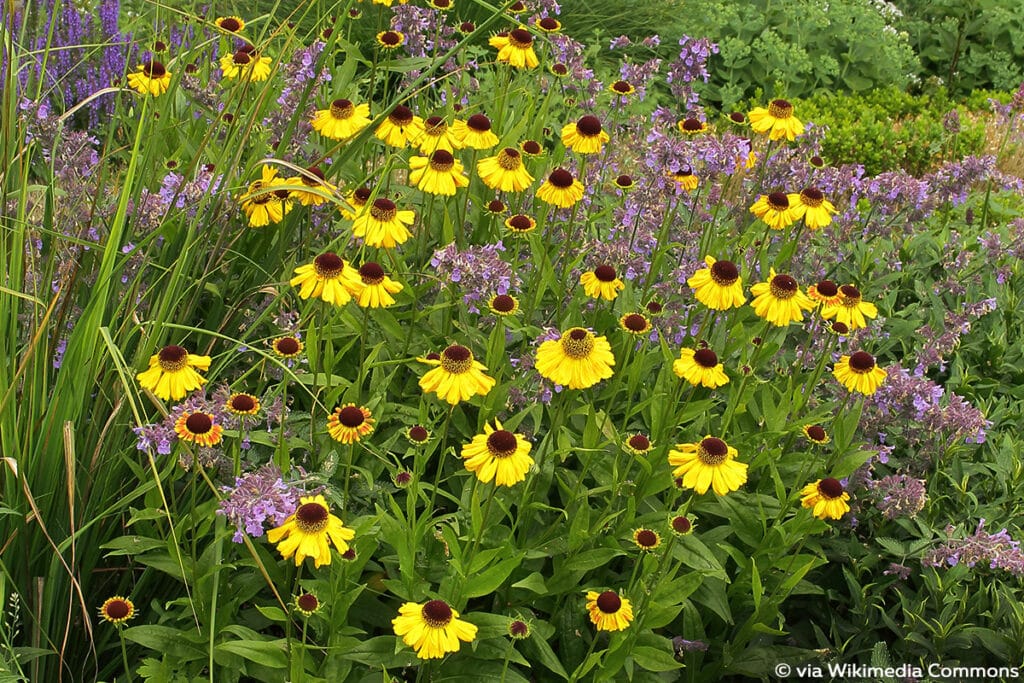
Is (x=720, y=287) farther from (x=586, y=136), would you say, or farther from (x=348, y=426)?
(x=348, y=426)

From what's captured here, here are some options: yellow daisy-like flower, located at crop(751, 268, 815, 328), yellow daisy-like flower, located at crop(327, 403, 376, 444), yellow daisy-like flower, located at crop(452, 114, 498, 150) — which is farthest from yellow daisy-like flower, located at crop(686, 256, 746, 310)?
yellow daisy-like flower, located at crop(327, 403, 376, 444)

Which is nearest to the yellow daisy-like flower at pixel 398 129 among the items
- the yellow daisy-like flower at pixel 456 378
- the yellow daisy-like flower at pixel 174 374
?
the yellow daisy-like flower at pixel 456 378

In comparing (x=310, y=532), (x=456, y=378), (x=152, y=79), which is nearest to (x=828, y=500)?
(x=456, y=378)

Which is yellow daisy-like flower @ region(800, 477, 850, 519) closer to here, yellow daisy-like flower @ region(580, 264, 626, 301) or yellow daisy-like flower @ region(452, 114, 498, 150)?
yellow daisy-like flower @ region(580, 264, 626, 301)

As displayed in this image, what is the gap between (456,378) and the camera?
201 cm

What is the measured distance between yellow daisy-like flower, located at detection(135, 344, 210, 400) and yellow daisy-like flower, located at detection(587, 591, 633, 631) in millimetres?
892

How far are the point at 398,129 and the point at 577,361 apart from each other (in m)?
0.96

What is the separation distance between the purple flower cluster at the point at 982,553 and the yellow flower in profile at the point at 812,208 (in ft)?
2.71

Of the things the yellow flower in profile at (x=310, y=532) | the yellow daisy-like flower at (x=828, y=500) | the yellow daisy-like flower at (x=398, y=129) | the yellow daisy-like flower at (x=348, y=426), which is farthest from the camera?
the yellow daisy-like flower at (x=398, y=129)

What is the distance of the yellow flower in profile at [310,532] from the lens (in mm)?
1695

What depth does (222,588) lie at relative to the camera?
2.23 m

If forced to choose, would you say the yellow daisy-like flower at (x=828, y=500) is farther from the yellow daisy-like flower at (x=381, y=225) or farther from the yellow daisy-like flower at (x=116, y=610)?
the yellow daisy-like flower at (x=116, y=610)

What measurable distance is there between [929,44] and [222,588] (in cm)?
700

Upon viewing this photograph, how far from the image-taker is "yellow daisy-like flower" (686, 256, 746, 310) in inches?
90.7
